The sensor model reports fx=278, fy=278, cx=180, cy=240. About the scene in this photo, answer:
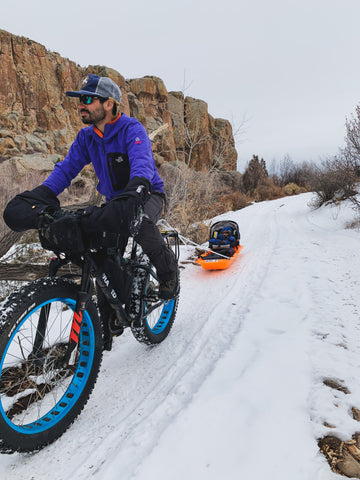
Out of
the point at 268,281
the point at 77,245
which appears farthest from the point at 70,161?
the point at 268,281

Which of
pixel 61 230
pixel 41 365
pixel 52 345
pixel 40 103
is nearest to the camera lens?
pixel 61 230

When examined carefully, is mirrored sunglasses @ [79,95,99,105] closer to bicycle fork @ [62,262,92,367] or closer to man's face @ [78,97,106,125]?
man's face @ [78,97,106,125]

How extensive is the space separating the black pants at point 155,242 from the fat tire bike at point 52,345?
235 millimetres

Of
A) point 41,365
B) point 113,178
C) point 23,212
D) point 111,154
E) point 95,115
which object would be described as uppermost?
point 95,115

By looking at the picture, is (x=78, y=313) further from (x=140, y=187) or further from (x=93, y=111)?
(x=93, y=111)

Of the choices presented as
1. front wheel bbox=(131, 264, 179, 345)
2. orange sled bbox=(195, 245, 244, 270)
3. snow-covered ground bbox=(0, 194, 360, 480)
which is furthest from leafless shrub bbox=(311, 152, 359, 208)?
front wheel bbox=(131, 264, 179, 345)

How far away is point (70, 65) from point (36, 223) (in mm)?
38967

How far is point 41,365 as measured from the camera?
1.74 metres

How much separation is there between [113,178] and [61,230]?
837mm

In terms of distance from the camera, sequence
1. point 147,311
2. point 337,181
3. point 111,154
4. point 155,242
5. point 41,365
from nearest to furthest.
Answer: point 41,365 < point 111,154 < point 155,242 < point 147,311 < point 337,181

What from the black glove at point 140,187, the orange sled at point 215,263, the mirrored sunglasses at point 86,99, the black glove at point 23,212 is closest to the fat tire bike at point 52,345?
the black glove at point 23,212

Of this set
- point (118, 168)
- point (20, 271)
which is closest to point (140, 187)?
point (118, 168)

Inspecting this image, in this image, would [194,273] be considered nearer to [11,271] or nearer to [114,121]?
[11,271]

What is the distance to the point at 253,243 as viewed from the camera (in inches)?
309
